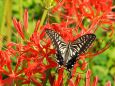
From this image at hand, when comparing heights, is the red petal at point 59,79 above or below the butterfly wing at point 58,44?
below

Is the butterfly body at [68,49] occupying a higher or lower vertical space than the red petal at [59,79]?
higher

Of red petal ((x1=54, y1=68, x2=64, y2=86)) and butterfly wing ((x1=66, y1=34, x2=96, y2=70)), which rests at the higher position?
butterfly wing ((x1=66, y1=34, x2=96, y2=70))

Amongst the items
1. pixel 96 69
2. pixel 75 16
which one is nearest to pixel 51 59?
pixel 75 16

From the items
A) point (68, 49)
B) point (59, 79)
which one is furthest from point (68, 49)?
point (59, 79)

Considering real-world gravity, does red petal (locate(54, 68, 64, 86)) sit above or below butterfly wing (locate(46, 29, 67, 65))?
below

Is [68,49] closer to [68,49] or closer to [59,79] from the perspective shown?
[68,49]

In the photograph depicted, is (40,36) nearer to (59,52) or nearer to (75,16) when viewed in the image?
(59,52)
